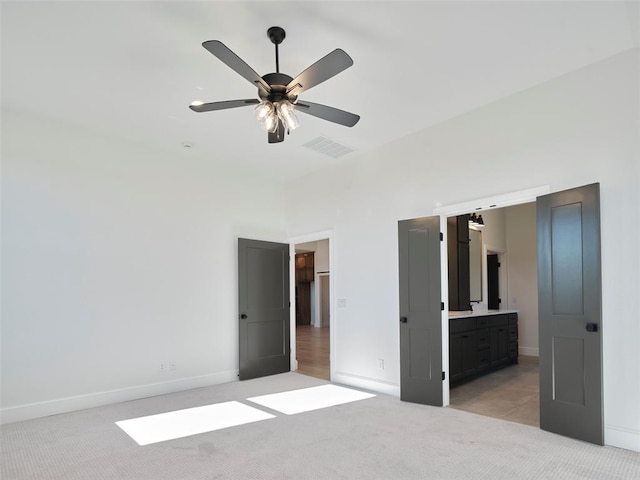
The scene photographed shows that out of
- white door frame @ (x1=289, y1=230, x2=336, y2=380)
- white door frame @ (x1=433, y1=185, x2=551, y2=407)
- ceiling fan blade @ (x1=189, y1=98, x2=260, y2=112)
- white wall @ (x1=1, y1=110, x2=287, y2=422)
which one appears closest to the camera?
ceiling fan blade @ (x1=189, y1=98, x2=260, y2=112)

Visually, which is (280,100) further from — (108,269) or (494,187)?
(108,269)

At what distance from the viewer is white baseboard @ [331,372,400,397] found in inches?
185

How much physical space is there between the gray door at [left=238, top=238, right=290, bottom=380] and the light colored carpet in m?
1.84

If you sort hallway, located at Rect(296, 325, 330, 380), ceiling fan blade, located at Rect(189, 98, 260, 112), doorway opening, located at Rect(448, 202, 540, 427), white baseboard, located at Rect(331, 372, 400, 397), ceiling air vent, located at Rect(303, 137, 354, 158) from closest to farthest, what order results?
ceiling fan blade, located at Rect(189, 98, 260, 112)
white baseboard, located at Rect(331, 372, 400, 397)
ceiling air vent, located at Rect(303, 137, 354, 158)
hallway, located at Rect(296, 325, 330, 380)
doorway opening, located at Rect(448, 202, 540, 427)

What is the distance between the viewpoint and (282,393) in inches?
190

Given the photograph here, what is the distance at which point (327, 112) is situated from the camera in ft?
9.56

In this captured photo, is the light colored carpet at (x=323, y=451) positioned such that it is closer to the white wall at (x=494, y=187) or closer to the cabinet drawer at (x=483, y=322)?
the white wall at (x=494, y=187)

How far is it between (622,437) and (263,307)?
4.37 metres

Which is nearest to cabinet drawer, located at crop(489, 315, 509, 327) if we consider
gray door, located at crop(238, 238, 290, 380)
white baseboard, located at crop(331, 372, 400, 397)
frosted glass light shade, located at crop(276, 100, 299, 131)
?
white baseboard, located at crop(331, 372, 400, 397)

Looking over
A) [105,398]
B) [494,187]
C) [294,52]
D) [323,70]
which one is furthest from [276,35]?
[105,398]

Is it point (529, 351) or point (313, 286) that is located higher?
point (313, 286)

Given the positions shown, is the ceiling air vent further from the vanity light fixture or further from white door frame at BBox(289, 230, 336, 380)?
the vanity light fixture

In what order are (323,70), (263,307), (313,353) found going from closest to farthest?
(323,70), (263,307), (313,353)

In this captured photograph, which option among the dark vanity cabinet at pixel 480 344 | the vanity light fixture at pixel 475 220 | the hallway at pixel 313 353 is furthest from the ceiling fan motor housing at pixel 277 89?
the vanity light fixture at pixel 475 220
